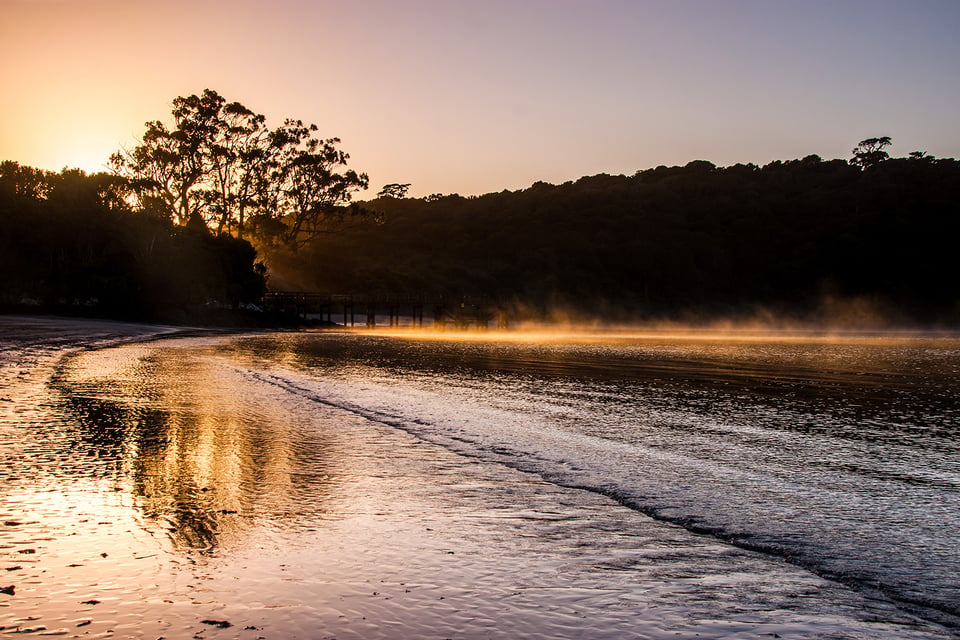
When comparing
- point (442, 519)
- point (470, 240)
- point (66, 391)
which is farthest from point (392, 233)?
point (442, 519)

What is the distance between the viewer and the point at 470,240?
138000mm

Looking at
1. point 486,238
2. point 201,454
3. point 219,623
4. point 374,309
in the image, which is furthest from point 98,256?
point 486,238

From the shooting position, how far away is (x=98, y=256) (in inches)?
2313

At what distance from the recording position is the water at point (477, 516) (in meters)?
4.63

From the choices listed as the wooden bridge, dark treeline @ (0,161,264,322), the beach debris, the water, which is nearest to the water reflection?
the water

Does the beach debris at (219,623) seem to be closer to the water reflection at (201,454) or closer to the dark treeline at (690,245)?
the water reflection at (201,454)

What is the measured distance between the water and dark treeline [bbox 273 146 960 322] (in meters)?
96.8

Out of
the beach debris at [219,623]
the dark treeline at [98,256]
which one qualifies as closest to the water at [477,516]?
the beach debris at [219,623]

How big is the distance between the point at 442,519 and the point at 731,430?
7.04m

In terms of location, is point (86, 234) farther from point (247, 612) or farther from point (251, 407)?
point (247, 612)

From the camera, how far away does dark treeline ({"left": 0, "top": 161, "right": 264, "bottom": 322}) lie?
5447cm

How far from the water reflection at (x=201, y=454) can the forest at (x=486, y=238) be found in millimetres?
43655

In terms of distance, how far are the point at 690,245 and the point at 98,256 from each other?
107693 millimetres

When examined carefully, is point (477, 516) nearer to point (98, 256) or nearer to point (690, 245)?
point (98, 256)
